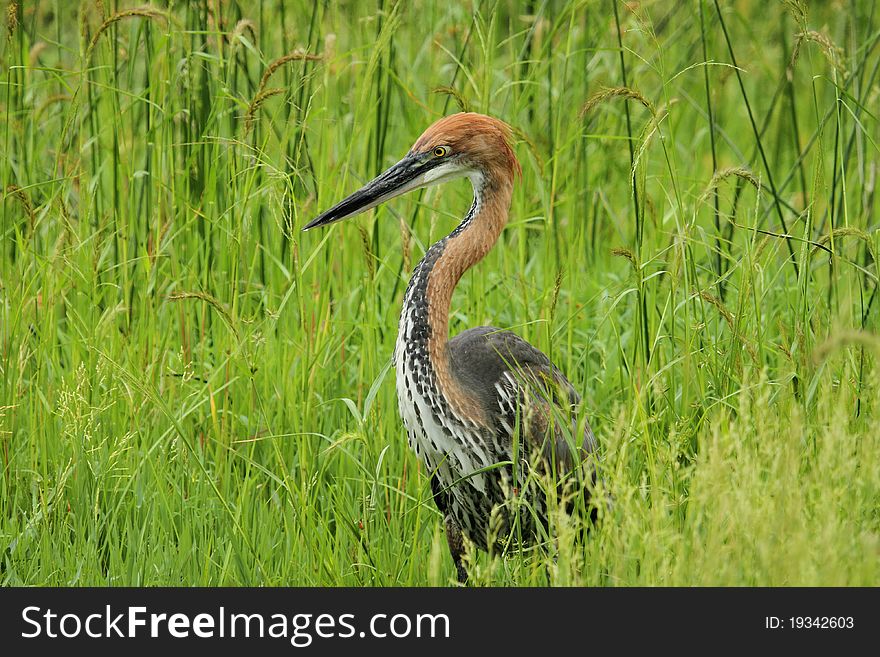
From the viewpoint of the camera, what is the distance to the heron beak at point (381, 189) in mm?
3250

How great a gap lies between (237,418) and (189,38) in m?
1.30

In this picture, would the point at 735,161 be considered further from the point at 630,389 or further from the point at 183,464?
the point at 183,464

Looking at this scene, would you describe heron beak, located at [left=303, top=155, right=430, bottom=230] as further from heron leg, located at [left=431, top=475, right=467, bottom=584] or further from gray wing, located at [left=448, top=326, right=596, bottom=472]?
heron leg, located at [left=431, top=475, right=467, bottom=584]

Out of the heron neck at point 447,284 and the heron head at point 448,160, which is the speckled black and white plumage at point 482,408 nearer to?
the heron neck at point 447,284

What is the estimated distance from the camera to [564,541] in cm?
226

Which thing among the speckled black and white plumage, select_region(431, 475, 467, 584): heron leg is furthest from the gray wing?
select_region(431, 475, 467, 584): heron leg

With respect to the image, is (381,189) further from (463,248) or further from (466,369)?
(466,369)

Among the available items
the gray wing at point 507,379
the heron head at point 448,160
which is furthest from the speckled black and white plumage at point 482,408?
the heron head at point 448,160

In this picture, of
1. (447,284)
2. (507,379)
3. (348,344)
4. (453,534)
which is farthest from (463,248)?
(348,344)

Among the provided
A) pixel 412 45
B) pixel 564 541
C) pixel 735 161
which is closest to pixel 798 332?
pixel 564 541

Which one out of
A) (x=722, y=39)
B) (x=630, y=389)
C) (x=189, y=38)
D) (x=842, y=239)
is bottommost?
(x=630, y=389)

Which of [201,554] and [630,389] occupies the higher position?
[630,389]

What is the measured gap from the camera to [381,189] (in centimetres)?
331

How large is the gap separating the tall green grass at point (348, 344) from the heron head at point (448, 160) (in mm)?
113
